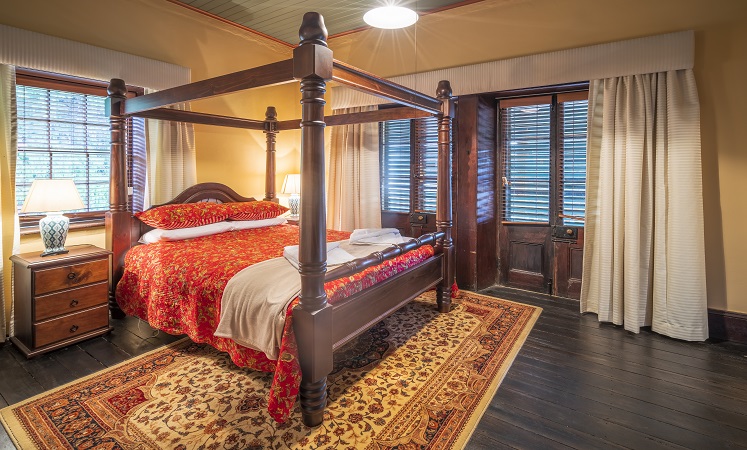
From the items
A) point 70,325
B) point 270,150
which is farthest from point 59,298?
point 270,150

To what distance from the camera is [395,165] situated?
4797 mm

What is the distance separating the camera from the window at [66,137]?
308 centimetres

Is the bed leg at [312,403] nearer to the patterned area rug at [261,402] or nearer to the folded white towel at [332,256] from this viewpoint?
the patterned area rug at [261,402]

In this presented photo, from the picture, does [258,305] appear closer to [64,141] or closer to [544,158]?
[64,141]

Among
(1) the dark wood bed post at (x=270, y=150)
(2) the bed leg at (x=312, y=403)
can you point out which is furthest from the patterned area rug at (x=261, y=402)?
(1) the dark wood bed post at (x=270, y=150)

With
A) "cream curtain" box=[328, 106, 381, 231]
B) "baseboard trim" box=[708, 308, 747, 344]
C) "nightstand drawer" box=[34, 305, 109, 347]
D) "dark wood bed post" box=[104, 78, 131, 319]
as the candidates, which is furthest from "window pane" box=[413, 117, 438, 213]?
"nightstand drawer" box=[34, 305, 109, 347]

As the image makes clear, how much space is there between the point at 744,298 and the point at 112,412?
13.9 ft

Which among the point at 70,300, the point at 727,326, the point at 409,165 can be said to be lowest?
the point at 727,326

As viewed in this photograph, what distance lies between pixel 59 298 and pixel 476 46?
411cm

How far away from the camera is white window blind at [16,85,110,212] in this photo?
10.1 ft

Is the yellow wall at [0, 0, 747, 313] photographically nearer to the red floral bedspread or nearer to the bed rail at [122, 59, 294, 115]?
the bed rail at [122, 59, 294, 115]

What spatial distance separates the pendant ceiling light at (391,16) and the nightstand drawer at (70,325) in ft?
9.61

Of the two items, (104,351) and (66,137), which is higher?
(66,137)

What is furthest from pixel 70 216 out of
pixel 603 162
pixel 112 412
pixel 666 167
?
pixel 666 167
